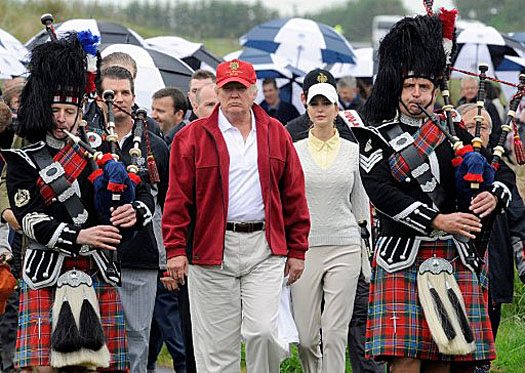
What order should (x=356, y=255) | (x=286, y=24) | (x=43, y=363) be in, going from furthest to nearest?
(x=286, y=24) < (x=356, y=255) < (x=43, y=363)

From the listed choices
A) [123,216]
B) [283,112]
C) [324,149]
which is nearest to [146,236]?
[324,149]

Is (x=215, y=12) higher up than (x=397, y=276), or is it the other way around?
(x=215, y=12)

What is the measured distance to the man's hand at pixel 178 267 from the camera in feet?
23.2

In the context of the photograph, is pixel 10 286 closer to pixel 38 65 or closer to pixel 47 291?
pixel 47 291

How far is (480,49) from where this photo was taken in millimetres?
16328

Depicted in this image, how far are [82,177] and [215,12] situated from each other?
111ft

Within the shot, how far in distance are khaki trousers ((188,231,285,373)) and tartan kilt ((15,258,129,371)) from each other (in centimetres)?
50

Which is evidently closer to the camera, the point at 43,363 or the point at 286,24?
the point at 43,363

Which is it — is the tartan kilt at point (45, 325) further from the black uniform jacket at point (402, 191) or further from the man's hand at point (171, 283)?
the black uniform jacket at point (402, 191)

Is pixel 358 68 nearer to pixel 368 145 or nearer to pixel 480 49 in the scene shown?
pixel 480 49

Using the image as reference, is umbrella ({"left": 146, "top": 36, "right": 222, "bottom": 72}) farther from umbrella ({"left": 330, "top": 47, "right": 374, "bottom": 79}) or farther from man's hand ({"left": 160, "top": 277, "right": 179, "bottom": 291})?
man's hand ({"left": 160, "top": 277, "right": 179, "bottom": 291})

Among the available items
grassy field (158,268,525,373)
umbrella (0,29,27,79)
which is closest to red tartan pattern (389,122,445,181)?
grassy field (158,268,525,373)

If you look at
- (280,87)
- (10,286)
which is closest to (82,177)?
(10,286)

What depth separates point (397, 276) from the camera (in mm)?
6988
